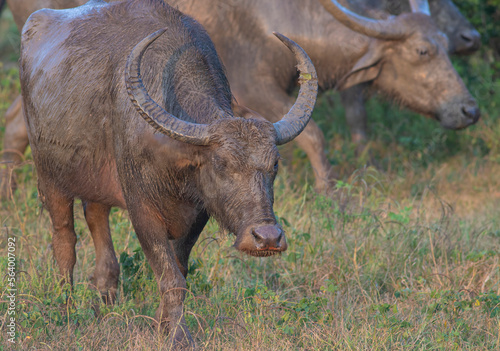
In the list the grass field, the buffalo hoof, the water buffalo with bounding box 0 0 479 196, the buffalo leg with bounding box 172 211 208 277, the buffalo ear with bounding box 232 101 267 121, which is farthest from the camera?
the water buffalo with bounding box 0 0 479 196

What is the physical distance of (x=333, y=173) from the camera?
7387 mm

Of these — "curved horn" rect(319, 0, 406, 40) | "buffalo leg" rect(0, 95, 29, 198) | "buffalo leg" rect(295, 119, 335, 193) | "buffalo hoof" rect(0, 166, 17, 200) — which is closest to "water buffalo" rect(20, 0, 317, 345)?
"buffalo hoof" rect(0, 166, 17, 200)

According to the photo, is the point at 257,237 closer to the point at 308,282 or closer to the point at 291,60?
the point at 308,282

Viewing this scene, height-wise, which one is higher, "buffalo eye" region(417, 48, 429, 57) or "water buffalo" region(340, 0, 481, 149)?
"buffalo eye" region(417, 48, 429, 57)

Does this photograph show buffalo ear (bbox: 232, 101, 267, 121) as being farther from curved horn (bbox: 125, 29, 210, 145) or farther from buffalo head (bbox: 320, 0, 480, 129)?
buffalo head (bbox: 320, 0, 480, 129)

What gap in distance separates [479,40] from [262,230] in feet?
20.0

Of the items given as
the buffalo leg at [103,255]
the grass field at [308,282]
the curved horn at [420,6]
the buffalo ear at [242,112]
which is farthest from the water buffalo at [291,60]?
the buffalo ear at [242,112]

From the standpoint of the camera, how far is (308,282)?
202 inches

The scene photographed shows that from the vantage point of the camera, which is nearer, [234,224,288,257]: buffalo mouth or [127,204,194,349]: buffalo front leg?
[234,224,288,257]: buffalo mouth

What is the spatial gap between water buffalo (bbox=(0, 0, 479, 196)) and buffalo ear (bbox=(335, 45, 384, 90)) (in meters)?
0.01

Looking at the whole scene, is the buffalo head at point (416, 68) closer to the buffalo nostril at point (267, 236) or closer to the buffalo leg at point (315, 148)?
the buffalo leg at point (315, 148)

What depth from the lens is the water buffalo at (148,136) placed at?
386 cm

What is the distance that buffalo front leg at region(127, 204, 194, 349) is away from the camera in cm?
416

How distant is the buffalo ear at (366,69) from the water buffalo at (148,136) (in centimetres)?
305
